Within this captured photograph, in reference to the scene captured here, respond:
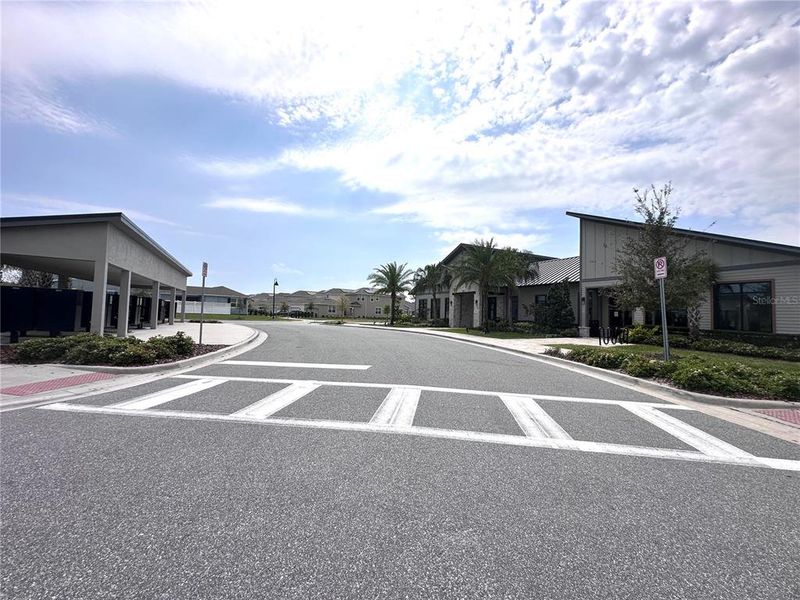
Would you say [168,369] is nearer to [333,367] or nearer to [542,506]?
[333,367]

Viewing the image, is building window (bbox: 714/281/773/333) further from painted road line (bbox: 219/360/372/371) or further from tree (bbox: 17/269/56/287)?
tree (bbox: 17/269/56/287)

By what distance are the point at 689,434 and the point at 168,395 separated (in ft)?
27.3

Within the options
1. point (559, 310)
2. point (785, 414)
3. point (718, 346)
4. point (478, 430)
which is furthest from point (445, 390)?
point (559, 310)

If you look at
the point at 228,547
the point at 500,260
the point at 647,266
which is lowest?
the point at 228,547

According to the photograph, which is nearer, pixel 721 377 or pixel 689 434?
pixel 689 434

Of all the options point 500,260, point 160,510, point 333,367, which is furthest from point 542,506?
point 500,260

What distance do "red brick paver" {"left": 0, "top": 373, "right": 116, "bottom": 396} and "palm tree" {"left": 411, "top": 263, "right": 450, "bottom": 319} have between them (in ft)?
121

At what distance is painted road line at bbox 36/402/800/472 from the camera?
509 cm

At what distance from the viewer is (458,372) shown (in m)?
11.6

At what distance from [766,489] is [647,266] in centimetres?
1551

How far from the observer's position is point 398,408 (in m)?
7.21

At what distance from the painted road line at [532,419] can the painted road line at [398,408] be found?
62.1 inches

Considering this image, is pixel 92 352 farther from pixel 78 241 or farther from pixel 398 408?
pixel 398 408

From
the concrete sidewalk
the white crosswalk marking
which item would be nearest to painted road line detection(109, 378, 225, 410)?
the white crosswalk marking
